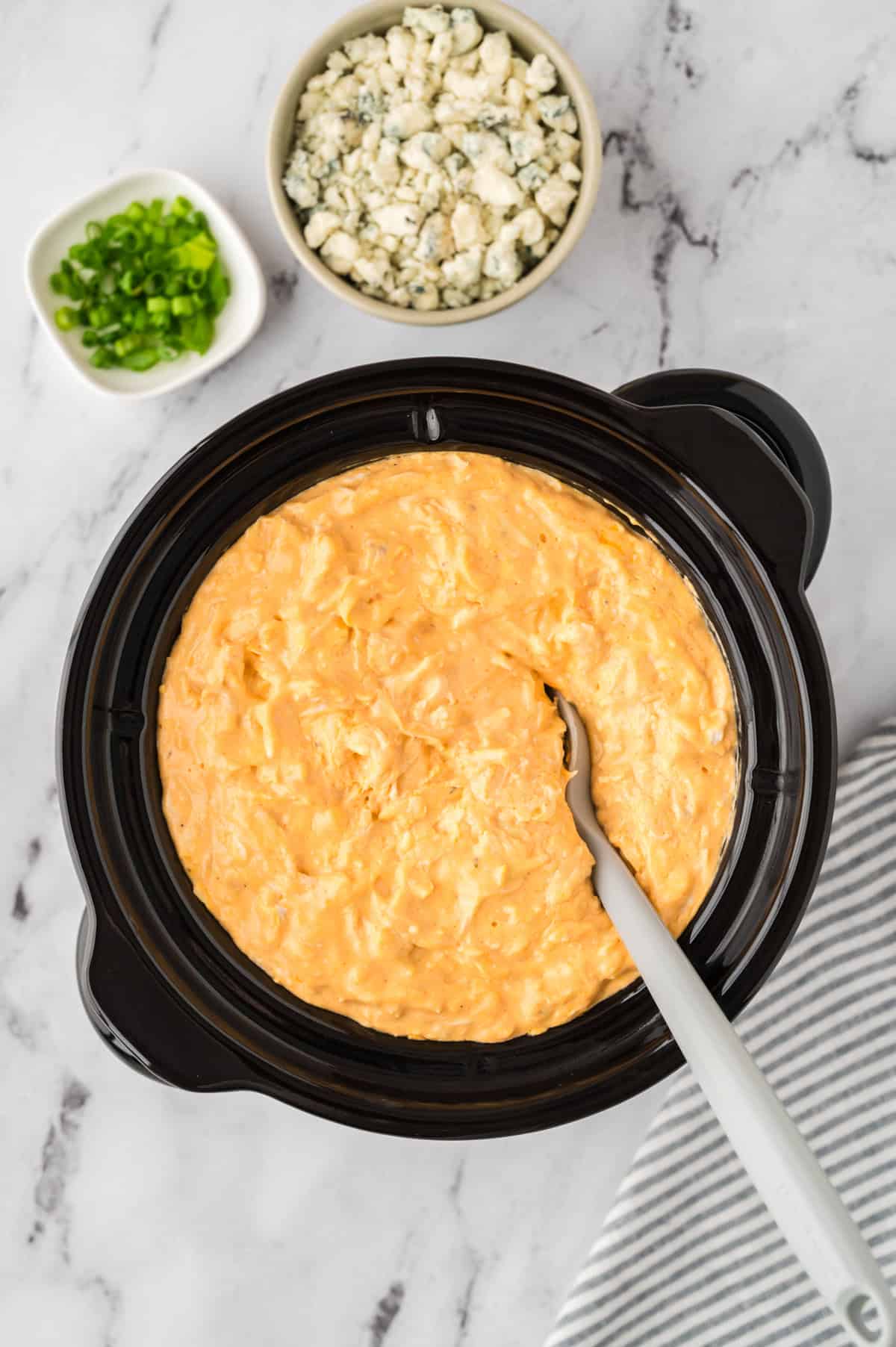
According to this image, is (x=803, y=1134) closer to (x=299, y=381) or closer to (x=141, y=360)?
(x=299, y=381)

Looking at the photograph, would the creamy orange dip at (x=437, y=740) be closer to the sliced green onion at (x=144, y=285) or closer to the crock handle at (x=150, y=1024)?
the crock handle at (x=150, y=1024)

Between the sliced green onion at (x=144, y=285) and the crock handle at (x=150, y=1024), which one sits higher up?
the sliced green onion at (x=144, y=285)

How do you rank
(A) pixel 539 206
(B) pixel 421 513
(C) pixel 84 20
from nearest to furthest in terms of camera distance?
(B) pixel 421 513
(A) pixel 539 206
(C) pixel 84 20

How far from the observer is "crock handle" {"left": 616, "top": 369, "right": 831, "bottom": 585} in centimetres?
148

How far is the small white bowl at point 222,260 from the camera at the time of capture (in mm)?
1664

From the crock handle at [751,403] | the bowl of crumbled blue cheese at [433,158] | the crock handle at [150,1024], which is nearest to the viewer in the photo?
the crock handle at [150,1024]

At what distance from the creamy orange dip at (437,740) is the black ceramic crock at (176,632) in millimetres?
42

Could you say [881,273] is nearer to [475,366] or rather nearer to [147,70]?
[475,366]

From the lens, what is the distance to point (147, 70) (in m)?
1.73

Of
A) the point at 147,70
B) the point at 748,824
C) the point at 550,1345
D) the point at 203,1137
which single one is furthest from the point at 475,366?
the point at 550,1345

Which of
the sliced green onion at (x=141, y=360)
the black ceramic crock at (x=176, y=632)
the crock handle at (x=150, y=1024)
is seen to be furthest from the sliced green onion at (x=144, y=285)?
the crock handle at (x=150, y=1024)

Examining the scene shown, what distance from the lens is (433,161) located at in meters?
1.59

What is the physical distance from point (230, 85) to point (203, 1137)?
4.97ft

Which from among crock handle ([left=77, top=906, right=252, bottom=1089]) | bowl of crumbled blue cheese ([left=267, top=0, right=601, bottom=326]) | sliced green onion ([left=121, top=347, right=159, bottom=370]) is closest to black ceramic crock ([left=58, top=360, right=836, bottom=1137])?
crock handle ([left=77, top=906, right=252, bottom=1089])
